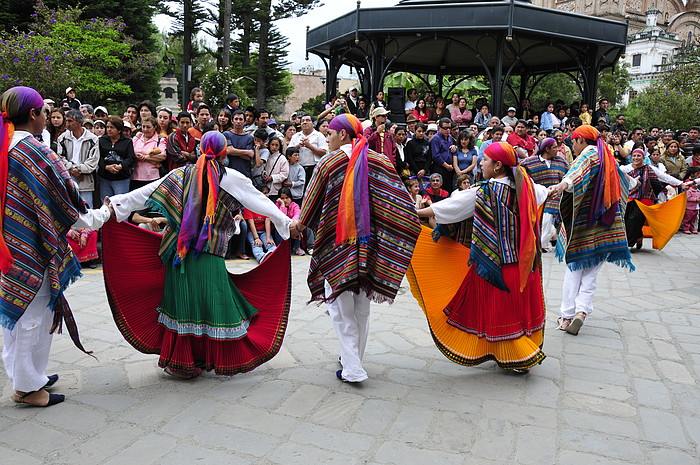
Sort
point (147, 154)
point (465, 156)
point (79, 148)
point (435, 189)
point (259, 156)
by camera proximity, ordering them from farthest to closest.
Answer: point (465, 156)
point (435, 189)
point (259, 156)
point (147, 154)
point (79, 148)

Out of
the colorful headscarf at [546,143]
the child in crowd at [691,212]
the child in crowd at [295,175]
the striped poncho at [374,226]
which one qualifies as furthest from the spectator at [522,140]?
the striped poncho at [374,226]

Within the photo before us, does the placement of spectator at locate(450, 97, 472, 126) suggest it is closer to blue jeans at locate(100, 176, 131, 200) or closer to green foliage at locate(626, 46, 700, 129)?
blue jeans at locate(100, 176, 131, 200)

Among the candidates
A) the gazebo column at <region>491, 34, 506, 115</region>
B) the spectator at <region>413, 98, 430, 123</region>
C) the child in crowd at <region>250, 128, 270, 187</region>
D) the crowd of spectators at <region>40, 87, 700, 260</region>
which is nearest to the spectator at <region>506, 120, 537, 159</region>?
the crowd of spectators at <region>40, 87, 700, 260</region>

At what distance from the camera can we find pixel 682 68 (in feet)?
113

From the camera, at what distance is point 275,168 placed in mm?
9094

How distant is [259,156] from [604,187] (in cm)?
520

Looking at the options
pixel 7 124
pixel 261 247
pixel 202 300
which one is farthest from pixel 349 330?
pixel 261 247

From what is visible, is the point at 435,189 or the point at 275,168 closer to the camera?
the point at 275,168

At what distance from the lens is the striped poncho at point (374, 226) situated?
4184 mm

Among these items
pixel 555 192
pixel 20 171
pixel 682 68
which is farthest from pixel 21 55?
pixel 682 68

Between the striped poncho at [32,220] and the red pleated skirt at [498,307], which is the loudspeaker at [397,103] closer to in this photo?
the red pleated skirt at [498,307]

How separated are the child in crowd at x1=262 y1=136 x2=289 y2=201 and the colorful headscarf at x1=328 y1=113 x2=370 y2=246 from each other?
506 cm

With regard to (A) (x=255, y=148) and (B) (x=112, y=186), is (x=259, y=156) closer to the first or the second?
(A) (x=255, y=148)

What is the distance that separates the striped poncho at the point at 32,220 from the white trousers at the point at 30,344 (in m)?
0.06
